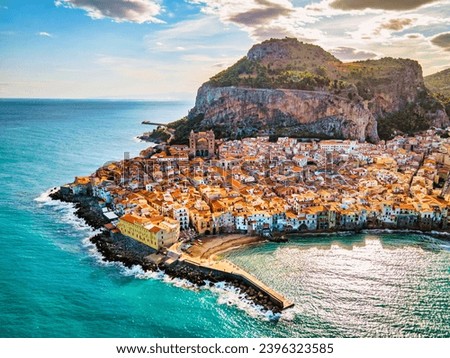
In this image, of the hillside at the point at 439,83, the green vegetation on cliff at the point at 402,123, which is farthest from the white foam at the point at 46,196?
the hillside at the point at 439,83

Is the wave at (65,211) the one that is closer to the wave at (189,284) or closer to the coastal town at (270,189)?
the wave at (189,284)

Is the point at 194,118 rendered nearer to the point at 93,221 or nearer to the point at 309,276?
the point at 93,221

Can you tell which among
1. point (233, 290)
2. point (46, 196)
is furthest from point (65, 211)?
point (233, 290)

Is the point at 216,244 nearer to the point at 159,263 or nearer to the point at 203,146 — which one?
the point at 159,263

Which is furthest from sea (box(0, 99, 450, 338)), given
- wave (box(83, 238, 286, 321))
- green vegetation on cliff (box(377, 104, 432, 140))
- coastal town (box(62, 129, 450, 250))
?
green vegetation on cliff (box(377, 104, 432, 140))

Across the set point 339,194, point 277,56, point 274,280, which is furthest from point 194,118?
point 274,280
